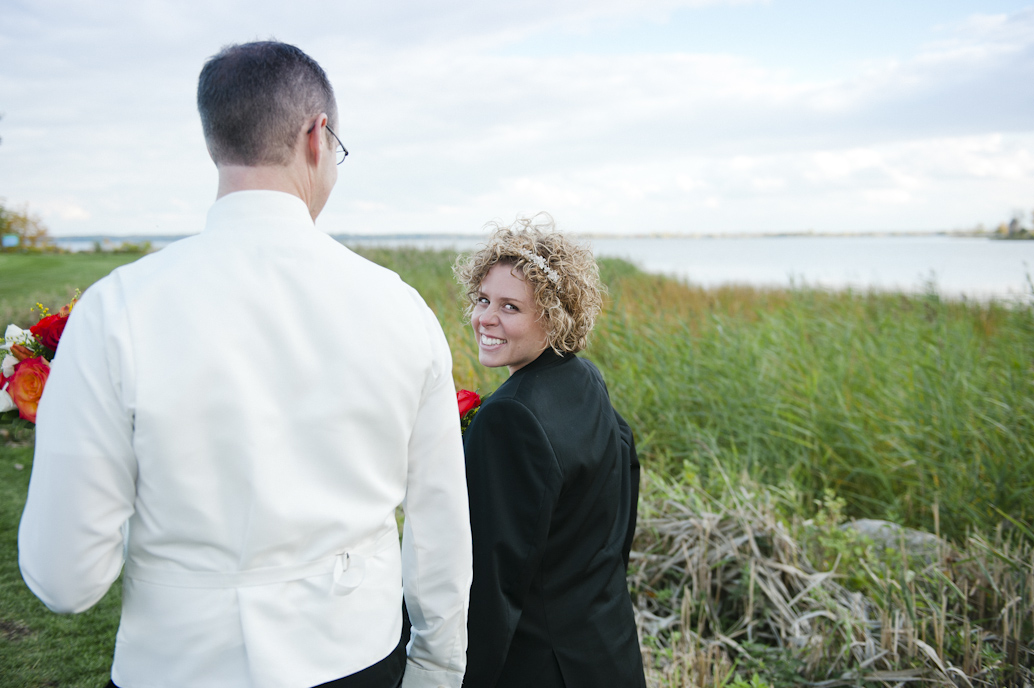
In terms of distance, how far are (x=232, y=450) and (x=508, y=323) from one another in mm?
1162

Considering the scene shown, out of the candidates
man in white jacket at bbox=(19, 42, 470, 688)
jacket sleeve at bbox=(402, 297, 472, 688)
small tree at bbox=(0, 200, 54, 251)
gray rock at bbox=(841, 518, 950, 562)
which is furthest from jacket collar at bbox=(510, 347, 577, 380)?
small tree at bbox=(0, 200, 54, 251)

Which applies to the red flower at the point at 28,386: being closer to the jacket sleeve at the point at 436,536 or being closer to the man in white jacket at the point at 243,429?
the man in white jacket at the point at 243,429

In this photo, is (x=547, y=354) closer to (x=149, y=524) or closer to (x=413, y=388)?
(x=413, y=388)

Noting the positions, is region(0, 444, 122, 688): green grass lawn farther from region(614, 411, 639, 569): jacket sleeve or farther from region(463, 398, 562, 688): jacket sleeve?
region(614, 411, 639, 569): jacket sleeve

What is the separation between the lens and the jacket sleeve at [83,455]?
1148mm

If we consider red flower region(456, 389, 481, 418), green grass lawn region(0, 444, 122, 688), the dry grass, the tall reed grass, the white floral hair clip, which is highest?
the white floral hair clip

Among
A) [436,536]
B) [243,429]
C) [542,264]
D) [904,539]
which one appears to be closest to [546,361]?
[542,264]

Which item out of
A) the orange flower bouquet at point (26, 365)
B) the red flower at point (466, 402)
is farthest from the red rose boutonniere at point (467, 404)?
the orange flower bouquet at point (26, 365)

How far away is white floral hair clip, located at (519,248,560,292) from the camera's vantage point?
223cm

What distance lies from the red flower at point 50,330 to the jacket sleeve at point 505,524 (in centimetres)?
128

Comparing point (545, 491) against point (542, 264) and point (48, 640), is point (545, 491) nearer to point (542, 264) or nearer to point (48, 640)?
point (542, 264)

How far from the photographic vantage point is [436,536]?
62.7 inches

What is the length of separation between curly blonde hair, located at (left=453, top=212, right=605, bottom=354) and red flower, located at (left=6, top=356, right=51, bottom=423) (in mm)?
1377

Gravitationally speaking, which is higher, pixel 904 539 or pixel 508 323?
pixel 508 323
